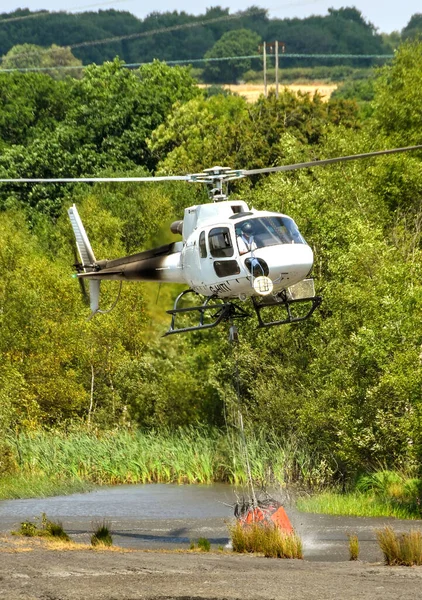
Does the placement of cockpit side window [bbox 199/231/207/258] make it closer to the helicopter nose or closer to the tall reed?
the helicopter nose

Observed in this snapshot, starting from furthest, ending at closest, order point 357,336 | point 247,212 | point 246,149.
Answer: point 246,149 < point 357,336 < point 247,212

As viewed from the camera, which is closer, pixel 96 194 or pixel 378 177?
pixel 378 177

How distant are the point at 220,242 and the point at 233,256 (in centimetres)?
49

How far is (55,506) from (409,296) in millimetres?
12890

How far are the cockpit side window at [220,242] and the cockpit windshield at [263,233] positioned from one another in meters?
0.30

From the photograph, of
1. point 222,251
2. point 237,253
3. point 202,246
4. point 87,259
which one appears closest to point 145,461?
point 87,259

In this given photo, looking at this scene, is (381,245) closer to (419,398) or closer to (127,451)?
(419,398)

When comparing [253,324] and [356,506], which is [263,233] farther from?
[253,324]

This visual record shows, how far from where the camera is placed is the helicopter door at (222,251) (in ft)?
89.6

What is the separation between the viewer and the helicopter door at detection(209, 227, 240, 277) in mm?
27312

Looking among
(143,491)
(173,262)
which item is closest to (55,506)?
(143,491)

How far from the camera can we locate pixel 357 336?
39906 mm

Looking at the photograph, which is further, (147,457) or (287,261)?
(147,457)

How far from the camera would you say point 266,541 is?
26938mm
